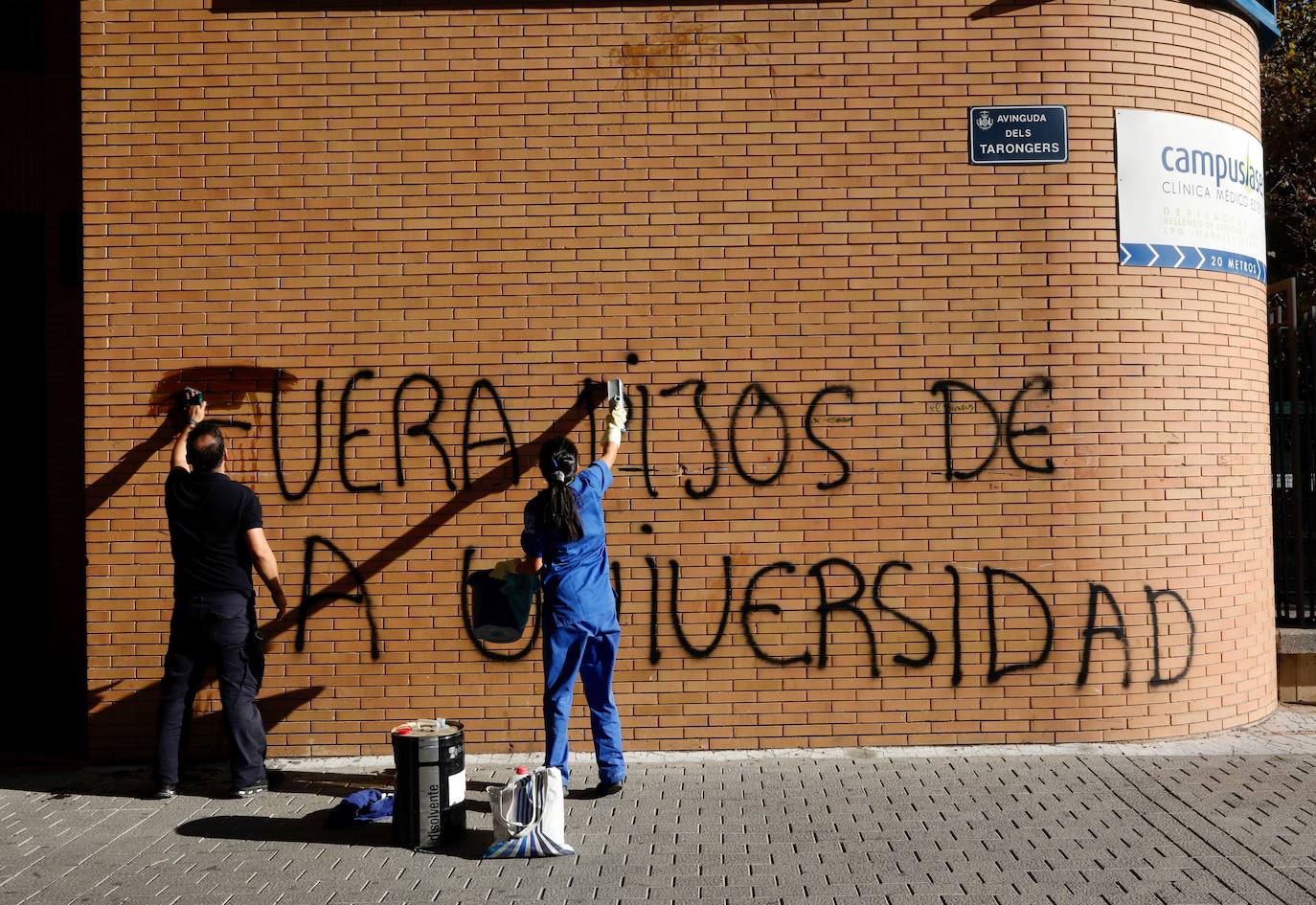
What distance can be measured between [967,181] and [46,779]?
20.4 ft

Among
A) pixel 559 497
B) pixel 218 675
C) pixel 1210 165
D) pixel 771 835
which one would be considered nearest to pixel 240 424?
pixel 218 675

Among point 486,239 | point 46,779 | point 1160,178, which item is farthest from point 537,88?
point 46,779

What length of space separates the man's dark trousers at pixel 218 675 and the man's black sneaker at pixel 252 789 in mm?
22

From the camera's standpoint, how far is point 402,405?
6.49 metres

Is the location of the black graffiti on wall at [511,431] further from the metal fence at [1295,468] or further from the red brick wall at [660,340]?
the metal fence at [1295,468]

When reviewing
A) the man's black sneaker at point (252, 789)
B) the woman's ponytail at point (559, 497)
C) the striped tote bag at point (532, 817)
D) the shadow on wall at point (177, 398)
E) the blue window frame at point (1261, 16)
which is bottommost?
the man's black sneaker at point (252, 789)

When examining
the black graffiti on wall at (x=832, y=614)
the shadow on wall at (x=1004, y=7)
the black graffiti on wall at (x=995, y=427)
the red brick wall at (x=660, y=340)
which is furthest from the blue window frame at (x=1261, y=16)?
the black graffiti on wall at (x=832, y=614)

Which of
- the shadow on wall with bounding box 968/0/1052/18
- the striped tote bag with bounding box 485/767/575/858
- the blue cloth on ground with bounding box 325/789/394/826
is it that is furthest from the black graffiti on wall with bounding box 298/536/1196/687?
the shadow on wall with bounding box 968/0/1052/18

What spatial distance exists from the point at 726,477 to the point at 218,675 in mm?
2972

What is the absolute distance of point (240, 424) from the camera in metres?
6.51

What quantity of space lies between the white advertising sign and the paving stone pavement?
2908 mm

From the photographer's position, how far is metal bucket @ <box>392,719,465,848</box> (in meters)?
4.99

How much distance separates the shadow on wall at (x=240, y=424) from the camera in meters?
6.45

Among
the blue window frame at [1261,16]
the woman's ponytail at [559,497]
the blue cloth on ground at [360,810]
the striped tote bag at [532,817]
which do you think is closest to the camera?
the striped tote bag at [532,817]
